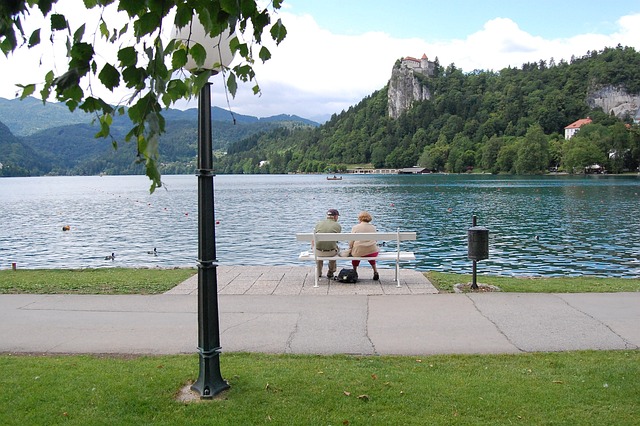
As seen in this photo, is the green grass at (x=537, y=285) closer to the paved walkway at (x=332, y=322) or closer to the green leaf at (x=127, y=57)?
the paved walkway at (x=332, y=322)

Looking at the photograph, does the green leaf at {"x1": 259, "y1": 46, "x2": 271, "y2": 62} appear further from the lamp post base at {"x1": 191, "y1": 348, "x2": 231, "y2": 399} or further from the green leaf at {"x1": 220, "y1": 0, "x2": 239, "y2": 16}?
the lamp post base at {"x1": 191, "y1": 348, "x2": 231, "y2": 399}

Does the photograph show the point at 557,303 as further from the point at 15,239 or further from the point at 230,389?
the point at 15,239

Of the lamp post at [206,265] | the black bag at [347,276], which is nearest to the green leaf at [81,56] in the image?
the lamp post at [206,265]

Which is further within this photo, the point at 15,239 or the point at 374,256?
the point at 15,239

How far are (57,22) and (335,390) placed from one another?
403cm

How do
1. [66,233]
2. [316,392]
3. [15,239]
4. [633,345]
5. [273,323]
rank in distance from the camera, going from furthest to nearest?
[66,233] < [15,239] < [273,323] < [633,345] < [316,392]

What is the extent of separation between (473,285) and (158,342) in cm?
611

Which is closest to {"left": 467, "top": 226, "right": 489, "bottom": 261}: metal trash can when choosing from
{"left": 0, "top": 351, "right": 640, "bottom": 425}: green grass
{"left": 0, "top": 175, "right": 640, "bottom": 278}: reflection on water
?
{"left": 0, "top": 351, "right": 640, "bottom": 425}: green grass

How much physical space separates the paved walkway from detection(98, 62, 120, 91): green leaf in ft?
17.2

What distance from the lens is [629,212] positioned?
47.8 metres

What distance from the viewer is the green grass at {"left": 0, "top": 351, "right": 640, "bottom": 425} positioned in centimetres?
501

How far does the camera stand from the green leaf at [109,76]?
251 cm

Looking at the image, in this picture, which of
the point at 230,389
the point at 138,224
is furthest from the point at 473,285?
the point at 138,224

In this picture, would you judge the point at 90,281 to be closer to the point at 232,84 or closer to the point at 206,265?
the point at 206,265
